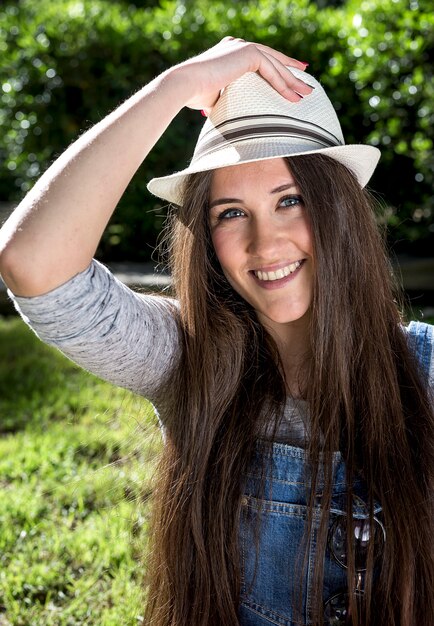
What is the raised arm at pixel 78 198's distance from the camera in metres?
1.77

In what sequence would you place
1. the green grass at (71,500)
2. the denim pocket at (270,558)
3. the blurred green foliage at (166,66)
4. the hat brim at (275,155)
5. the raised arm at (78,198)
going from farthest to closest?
the blurred green foliage at (166,66), the green grass at (71,500), the denim pocket at (270,558), the hat brim at (275,155), the raised arm at (78,198)

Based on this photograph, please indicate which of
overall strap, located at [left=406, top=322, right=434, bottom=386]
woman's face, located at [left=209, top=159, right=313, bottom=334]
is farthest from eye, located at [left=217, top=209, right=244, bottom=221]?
overall strap, located at [left=406, top=322, right=434, bottom=386]

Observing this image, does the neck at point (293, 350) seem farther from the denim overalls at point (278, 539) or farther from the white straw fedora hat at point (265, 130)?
the white straw fedora hat at point (265, 130)

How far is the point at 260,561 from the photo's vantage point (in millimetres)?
2143

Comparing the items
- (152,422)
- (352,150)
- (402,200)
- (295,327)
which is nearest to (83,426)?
(152,422)

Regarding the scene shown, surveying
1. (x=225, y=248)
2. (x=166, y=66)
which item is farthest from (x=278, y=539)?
(x=166, y=66)

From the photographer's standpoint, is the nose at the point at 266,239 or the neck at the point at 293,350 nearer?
the nose at the point at 266,239

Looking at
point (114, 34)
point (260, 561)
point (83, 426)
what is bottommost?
point (260, 561)

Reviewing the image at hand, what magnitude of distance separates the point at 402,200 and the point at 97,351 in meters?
4.24

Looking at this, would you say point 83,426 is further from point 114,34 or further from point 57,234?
point 114,34

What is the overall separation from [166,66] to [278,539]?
4.62 metres

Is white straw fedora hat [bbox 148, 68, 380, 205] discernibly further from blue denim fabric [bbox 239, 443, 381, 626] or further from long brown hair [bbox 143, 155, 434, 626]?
blue denim fabric [bbox 239, 443, 381, 626]

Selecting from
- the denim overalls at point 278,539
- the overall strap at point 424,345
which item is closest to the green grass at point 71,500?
the denim overalls at point 278,539

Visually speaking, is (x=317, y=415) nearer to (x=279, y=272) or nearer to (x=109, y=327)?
(x=279, y=272)
